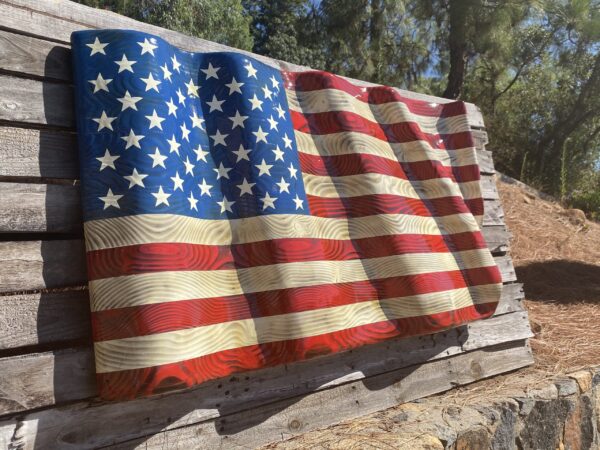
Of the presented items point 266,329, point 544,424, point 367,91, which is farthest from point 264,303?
point 544,424

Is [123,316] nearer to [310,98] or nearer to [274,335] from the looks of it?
[274,335]

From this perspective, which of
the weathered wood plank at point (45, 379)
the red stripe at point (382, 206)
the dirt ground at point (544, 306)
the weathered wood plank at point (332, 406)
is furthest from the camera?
the red stripe at point (382, 206)

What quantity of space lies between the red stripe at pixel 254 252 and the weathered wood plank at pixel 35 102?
0.56m

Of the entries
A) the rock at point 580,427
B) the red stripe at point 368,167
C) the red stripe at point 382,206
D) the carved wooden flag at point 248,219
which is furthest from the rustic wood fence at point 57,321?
the rock at point 580,427

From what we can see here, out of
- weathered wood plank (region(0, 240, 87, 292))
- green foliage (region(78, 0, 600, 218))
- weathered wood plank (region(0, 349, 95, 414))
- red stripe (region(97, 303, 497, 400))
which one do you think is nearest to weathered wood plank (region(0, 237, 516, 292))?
weathered wood plank (region(0, 240, 87, 292))

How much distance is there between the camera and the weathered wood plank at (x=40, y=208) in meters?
1.84

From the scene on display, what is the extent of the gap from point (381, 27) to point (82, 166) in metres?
15.2

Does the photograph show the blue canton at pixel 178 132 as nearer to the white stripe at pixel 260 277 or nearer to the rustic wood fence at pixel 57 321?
the rustic wood fence at pixel 57 321

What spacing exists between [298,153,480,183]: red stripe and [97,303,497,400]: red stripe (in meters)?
0.81

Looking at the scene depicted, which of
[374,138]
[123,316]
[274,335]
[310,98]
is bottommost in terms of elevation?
[274,335]

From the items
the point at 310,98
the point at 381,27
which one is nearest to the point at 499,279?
the point at 310,98

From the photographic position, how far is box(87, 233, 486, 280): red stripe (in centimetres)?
184

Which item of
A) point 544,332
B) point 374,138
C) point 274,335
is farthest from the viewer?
point 544,332

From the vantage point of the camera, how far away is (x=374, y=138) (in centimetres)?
305
